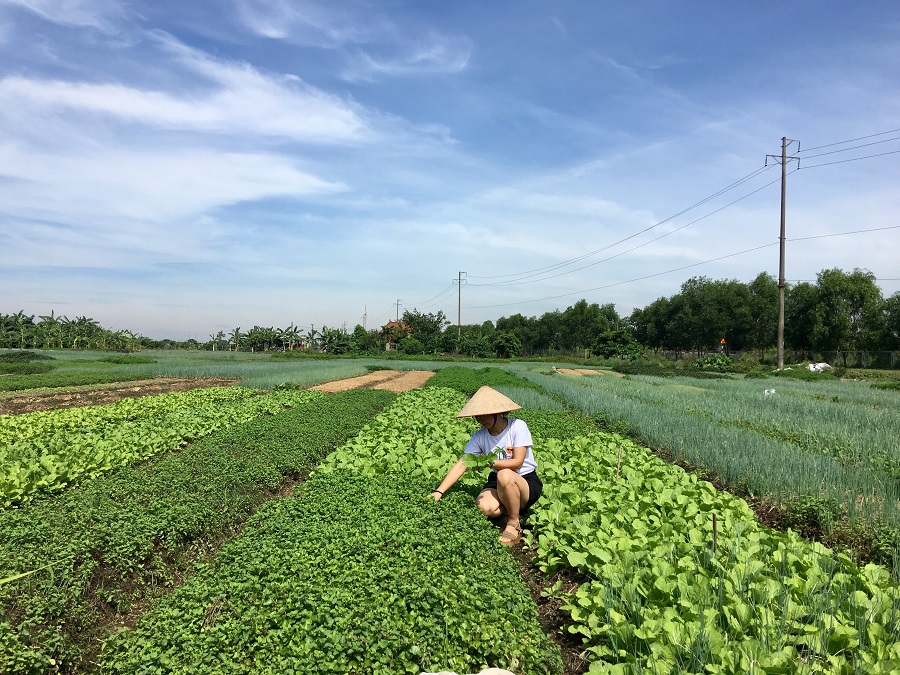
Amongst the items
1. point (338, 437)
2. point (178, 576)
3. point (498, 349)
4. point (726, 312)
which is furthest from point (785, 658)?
point (726, 312)

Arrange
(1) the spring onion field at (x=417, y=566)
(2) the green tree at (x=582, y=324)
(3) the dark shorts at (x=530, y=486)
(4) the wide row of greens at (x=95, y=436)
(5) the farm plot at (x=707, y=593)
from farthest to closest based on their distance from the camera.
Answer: (2) the green tree at (x=582, y=324) < (4) the wide row of greens at (x=95, y=436) < (3) the dark shorts at (x=530, y=486) < (1) the spring onion field at (x=417, y=566) < (5) the farm plot at (x=707, y=593)

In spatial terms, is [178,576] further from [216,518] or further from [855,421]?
[855,421]

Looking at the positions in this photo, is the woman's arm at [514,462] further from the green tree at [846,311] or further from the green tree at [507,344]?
the green tree at [846,311]

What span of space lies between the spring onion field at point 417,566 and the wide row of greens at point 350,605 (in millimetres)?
14

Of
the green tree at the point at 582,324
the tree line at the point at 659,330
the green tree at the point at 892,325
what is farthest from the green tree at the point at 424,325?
the green tree at the point at 892,325

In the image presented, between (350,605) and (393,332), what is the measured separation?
183 ft

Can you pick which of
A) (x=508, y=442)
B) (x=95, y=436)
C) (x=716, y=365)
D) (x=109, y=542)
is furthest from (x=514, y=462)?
(x=716, y=365)

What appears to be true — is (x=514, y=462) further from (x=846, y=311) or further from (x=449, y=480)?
(x=846, y=311)

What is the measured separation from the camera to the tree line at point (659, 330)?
154 feet

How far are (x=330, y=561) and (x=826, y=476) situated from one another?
5.23m

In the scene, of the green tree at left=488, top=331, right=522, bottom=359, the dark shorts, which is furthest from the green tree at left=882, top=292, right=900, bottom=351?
the dark shorts

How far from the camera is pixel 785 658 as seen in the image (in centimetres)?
241

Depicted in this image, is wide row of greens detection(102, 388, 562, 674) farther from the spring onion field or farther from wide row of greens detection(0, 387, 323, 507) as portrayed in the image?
wide row of greens detection(0, 387, 323, 507)

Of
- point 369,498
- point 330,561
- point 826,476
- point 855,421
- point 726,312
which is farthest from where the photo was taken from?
point 726,312
